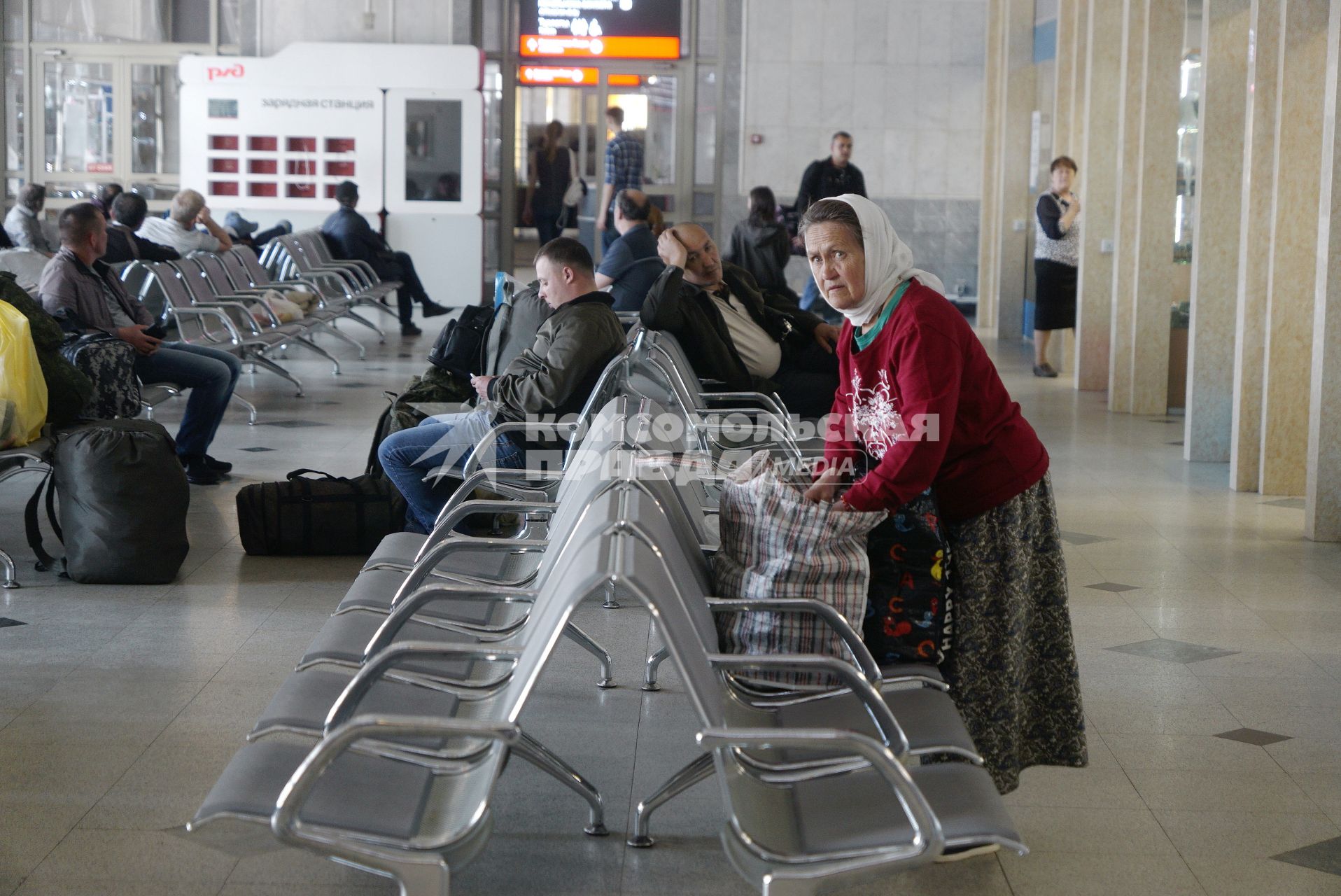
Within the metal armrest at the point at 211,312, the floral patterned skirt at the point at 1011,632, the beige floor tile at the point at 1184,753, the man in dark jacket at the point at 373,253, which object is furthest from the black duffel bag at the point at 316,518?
the man in dark jacket at the point at 373,253

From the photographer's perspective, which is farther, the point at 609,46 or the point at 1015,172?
the point at 609,46

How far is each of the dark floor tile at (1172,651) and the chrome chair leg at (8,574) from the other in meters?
3.45

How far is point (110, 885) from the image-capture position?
260cm

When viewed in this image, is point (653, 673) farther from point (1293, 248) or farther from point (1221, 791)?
point (1293, 248)

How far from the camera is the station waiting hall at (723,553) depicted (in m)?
2.29

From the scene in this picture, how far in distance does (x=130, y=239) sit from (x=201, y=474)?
3530mm

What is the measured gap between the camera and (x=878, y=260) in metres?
2.65

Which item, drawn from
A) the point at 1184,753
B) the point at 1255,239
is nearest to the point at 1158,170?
the point at 1255,239

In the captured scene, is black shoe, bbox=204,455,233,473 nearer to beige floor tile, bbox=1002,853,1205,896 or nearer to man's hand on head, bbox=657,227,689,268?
man's hand on head, bbox=657,227,689,268

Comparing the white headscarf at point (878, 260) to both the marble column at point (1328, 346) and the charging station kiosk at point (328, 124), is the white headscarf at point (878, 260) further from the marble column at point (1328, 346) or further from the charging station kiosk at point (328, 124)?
the charging station kiosk at point (328, 124)

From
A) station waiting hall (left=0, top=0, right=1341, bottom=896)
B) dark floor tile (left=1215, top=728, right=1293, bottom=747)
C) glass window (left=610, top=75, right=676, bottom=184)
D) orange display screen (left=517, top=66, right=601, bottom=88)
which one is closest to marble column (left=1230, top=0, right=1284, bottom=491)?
station waiting hall (left=0, top=0, right=1341, bottom=896)

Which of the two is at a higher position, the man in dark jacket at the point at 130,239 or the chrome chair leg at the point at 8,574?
the man in dark jacket at the point at 130,239

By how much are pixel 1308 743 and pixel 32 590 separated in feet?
12.3

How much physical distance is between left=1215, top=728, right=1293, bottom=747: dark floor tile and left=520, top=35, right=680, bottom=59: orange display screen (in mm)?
13449
